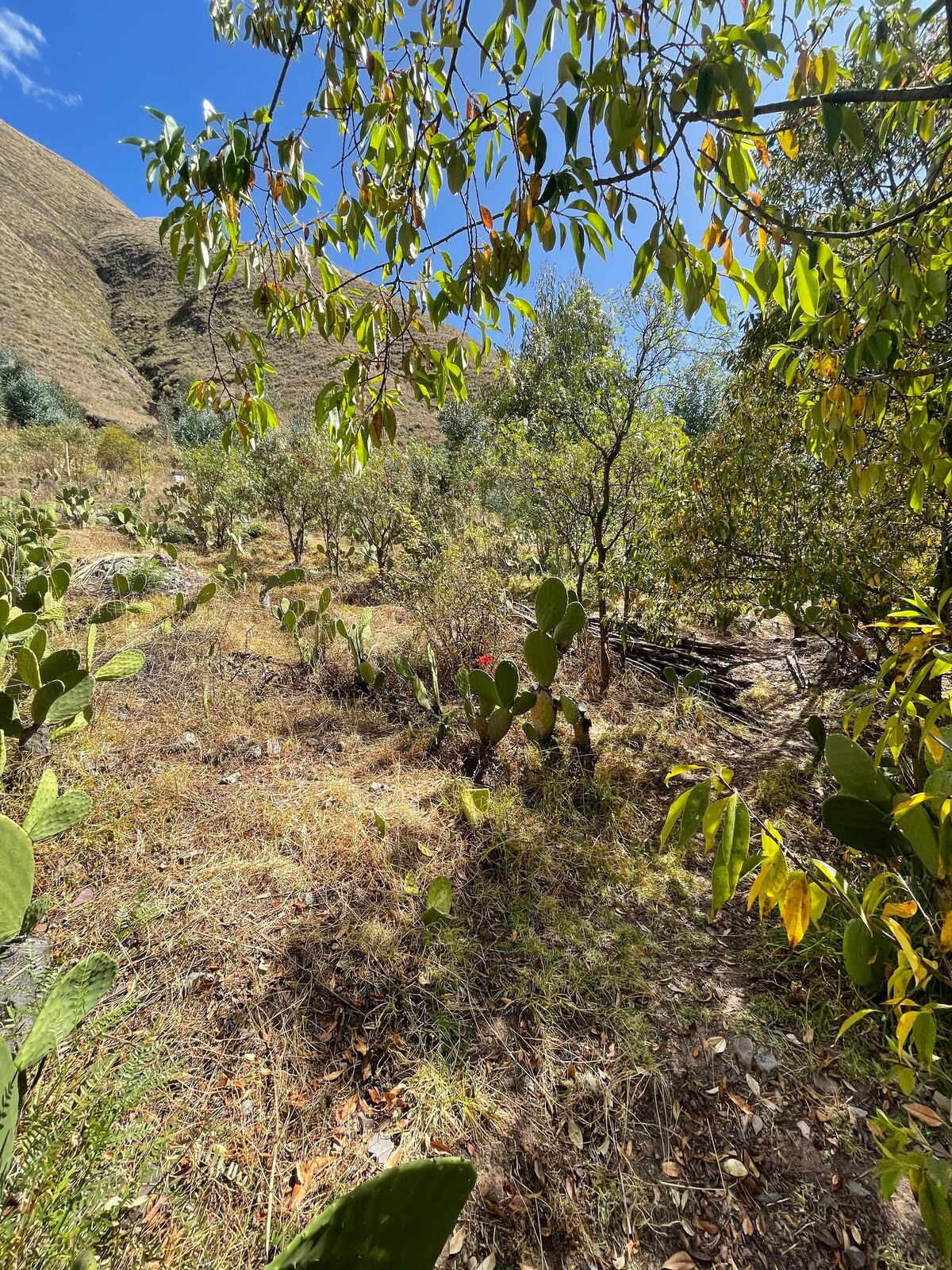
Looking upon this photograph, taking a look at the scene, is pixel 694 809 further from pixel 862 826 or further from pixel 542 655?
pixel 542 655

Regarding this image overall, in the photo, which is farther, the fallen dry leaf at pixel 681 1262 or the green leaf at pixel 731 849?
the fallen dry leaf at pixel 681 1262

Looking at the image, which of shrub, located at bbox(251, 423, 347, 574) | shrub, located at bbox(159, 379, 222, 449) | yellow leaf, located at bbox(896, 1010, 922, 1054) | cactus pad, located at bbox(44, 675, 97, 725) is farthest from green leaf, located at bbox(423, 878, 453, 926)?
shrub, located at bbox(159, 379, 222, 449)

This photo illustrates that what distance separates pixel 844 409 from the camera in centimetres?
133

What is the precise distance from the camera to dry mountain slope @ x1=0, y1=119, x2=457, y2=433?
2136 centimetres

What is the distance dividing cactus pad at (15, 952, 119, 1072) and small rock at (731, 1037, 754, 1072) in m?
1.77

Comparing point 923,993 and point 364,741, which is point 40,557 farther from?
point 923,993

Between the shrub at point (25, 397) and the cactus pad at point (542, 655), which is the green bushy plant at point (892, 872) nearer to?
the cactus pad at point (542, 655)

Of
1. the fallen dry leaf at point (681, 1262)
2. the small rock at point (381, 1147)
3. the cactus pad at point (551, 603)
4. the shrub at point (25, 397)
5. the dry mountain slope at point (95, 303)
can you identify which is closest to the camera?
the fallen dry leaf at point (681, 1262)

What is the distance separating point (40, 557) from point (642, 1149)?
4947 millimetres

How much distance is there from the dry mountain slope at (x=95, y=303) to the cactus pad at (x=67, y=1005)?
23.2 metres

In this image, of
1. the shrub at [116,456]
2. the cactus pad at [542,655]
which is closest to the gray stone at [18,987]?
the cactus pad at [542,655]

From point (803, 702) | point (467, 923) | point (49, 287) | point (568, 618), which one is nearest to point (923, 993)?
point (467, 923)

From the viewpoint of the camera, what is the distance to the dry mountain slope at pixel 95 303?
21359mm

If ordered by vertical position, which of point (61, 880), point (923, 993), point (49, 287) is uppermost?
point (49, 287)
